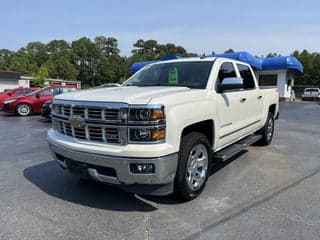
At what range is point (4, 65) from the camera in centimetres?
7800

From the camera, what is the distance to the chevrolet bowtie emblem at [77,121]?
13.6 ft

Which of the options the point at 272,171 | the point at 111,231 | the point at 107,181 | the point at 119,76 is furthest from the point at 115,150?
the point at 119,76

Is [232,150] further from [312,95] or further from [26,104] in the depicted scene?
[312,95]

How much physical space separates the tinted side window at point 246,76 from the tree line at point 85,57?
229 ft

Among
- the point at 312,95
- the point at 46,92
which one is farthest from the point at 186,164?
the point at 312,95

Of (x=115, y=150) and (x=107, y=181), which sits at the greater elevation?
(x=115, y=150)

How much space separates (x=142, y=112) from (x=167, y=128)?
0.34 meters

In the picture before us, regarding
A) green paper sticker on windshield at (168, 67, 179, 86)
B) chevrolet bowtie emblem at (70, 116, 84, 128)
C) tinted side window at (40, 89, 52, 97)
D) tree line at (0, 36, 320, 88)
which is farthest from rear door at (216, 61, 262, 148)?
tree line at (0, 36, 320, 88)

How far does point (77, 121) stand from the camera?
4207 mm

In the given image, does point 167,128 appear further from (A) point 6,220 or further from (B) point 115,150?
(A) point 6,220

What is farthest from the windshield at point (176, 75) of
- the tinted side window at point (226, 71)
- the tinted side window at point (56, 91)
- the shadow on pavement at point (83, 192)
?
the tinted side window at point (56, 91)

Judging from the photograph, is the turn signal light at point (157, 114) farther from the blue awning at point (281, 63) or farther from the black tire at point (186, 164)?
the blue awning at point (281, 63)

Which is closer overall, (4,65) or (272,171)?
(272,171)

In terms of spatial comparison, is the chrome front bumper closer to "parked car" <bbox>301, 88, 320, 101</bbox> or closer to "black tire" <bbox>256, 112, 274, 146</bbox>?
"black tire" <bbox>256, 112, 274, 146</bbox>
